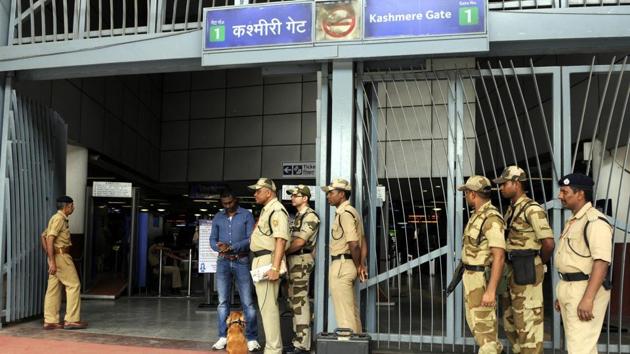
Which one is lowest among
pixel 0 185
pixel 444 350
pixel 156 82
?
pixel 444 350

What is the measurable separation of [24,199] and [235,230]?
309 cm

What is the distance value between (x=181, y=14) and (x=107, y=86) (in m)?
3.73

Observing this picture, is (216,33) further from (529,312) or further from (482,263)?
(529,312)

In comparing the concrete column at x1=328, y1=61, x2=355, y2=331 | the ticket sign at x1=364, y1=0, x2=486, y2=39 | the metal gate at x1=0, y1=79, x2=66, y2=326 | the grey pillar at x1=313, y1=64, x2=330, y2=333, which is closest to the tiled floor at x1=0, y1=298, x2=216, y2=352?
the metal gate at x1=0, y1=79, x2=66, y2=326

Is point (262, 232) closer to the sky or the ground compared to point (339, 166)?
closer to the ground

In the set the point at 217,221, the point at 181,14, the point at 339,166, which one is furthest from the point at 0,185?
the point at 181,14

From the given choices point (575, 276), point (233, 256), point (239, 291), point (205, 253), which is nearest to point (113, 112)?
point (205, 253)

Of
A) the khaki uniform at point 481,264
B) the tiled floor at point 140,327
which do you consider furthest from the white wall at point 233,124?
the khaki uniform at point 481,264

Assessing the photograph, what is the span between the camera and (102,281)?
1249 cm

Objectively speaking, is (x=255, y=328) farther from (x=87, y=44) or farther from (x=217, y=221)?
(x=87, y=44)

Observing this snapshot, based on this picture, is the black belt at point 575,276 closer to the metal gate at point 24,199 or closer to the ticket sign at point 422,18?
the ticket sign at point 422,18

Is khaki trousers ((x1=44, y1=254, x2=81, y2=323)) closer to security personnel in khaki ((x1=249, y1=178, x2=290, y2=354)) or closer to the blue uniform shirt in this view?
the blue uniform shirt

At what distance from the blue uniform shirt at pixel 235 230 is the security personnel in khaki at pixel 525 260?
276 centimetres

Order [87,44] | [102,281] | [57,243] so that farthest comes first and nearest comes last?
[102,281], [57,243], [87,44]
